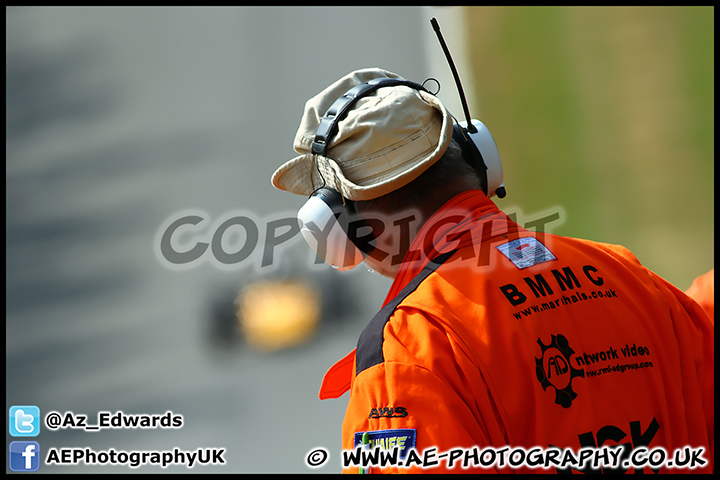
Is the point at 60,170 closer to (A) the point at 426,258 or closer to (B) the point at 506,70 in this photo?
(B) the point at 506,70

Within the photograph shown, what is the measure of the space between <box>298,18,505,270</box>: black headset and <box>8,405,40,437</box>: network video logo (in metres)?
1.90

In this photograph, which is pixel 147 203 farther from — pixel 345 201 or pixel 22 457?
pixel 345 201

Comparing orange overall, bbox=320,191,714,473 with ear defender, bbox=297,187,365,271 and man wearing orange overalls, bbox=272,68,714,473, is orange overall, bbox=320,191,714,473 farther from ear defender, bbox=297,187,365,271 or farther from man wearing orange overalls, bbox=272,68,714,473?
ear defender, bbox=297,187,365,271

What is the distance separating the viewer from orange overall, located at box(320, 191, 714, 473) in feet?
2.17

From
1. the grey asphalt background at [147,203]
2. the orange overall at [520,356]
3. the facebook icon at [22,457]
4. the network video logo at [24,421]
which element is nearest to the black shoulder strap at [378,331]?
the orange overall at [520,356]

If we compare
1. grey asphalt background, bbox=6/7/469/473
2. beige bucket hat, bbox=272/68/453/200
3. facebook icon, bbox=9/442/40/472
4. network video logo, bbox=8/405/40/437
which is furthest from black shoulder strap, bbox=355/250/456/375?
network video logo, bbox=8/405/40/437

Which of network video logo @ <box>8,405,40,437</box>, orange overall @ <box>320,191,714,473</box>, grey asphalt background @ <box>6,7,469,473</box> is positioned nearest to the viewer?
orange overall @ <box>320,191,714,473</box>

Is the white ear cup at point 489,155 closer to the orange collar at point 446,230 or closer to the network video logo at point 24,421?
the orange collar at point 446,230

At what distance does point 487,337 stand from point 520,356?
0.04 metres

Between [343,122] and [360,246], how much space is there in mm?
180

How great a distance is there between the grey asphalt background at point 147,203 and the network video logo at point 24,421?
0.05 metres

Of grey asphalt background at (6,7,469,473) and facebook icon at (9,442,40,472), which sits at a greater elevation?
grey asphalt background at (6,7,469,473)

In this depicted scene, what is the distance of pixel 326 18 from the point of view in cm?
264

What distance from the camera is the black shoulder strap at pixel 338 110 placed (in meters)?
0.89
